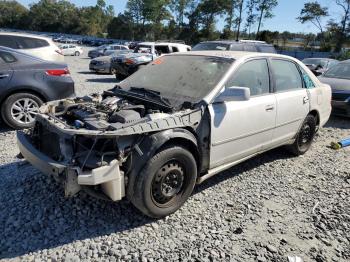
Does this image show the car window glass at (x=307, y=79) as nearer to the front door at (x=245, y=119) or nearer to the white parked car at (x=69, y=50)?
the front door at (x=245, y=119)

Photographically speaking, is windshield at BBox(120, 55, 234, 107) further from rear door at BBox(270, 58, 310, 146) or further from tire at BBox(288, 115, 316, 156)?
tire at BBox(288, 115, 316, 156)

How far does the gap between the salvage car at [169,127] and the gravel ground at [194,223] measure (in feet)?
1.02

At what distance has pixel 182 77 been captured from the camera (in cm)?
410

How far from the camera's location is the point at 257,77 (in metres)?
4.33

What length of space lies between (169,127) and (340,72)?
776cm

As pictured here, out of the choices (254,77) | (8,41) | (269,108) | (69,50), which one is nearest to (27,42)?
(8,41)

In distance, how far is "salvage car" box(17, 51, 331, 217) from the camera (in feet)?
10.1

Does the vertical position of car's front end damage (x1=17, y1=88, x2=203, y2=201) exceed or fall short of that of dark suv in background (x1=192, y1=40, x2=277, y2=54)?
it falls short

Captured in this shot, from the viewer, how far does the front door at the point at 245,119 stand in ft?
12.3

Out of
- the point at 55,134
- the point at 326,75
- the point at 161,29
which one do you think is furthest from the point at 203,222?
the point at 161,29

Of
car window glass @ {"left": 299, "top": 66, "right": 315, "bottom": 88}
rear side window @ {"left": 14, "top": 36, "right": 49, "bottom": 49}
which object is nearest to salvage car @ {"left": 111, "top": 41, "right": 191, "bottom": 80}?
rear side window @ {"left": 14, "top": 36, "right": 49, "bottom": 49}

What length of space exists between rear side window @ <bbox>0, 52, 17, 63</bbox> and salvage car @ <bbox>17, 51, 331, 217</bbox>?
262cm

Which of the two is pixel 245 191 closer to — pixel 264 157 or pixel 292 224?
pixel 292 224

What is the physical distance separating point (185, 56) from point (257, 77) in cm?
100
